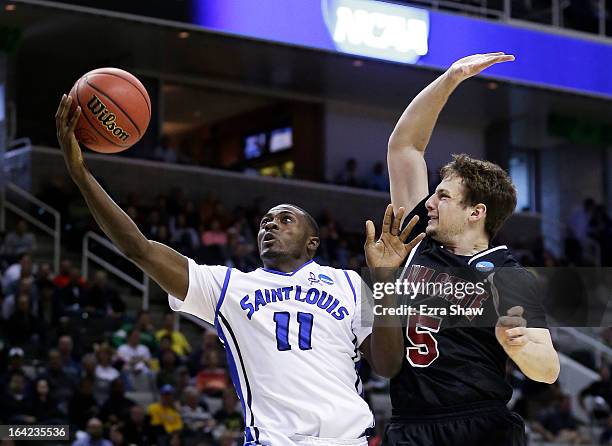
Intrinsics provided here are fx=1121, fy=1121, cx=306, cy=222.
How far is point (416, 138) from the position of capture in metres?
5.36

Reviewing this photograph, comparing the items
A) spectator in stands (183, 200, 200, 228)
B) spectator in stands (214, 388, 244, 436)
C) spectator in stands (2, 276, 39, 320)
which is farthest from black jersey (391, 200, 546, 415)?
spectator in stands (183, 200, 200, 228)

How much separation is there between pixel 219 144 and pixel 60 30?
571cm

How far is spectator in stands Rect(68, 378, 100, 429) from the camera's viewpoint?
443 inches

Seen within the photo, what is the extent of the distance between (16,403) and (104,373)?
149 cm

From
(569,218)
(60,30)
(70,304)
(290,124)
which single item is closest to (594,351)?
(569,218)

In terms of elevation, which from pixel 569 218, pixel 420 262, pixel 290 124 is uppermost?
pixel 290 124

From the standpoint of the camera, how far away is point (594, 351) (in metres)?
18.1

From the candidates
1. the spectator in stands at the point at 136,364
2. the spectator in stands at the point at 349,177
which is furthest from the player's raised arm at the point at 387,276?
the spectator in stands at the point at 349,177

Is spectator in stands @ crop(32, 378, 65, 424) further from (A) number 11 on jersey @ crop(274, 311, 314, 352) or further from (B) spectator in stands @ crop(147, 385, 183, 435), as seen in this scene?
(A) number 11 on jersey @ crop(274, 311, 314, 352)

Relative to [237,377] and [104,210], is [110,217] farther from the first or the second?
[237,377]

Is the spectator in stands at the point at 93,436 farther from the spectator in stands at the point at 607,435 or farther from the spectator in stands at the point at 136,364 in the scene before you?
the spectator in stands at the point at 607,435

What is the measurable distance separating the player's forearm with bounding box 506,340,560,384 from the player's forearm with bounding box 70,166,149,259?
1553 millimetres

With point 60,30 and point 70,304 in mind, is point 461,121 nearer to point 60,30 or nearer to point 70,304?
point 60,30

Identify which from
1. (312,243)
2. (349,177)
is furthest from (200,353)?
(312,243)
